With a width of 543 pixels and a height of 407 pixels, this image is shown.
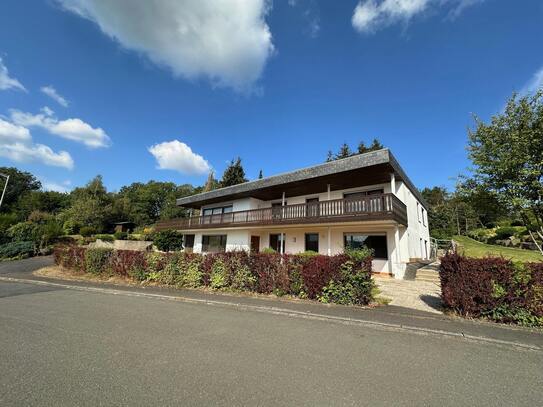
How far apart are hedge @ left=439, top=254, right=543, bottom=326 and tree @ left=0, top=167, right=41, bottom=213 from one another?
81.4m

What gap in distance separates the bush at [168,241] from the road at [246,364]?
19.5 meters

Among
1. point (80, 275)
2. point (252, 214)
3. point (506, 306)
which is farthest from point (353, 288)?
point (80, 275)

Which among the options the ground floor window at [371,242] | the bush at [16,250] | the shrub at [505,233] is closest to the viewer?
the ground floor window at [371,242]

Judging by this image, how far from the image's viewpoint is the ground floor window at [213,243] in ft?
73.9

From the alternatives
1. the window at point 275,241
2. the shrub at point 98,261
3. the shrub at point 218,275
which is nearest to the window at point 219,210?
the window at point 275,241

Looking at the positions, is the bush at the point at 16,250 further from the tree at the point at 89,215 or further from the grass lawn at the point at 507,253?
the grass lawn at the point at 507,253

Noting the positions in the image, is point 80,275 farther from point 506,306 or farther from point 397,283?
point 506,306

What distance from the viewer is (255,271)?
9.27 meters

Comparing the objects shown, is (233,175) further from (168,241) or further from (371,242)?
(371,242)

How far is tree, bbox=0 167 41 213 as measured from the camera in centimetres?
6074

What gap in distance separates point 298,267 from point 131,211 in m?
58.3

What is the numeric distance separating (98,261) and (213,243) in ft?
36.1

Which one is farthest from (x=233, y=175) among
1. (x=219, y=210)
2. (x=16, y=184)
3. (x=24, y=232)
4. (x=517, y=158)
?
(x=16, y=184)

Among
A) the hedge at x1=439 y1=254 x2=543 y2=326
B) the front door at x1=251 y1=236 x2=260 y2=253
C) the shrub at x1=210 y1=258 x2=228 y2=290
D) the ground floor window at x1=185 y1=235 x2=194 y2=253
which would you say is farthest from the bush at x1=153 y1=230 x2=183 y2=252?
the hedge at x1=439 y1=254 x2=543 y2=326
